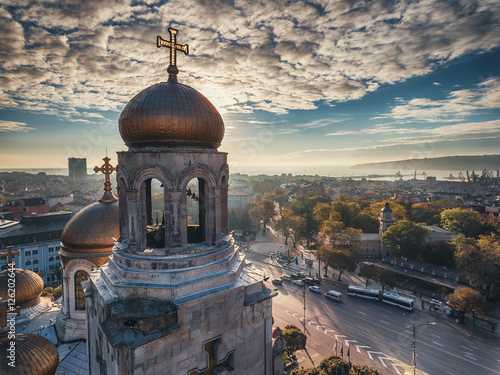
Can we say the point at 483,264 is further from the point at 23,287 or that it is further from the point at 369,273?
the point at 23,287

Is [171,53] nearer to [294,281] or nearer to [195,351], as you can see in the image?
[195,351]

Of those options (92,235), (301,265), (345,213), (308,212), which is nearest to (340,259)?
(301,265)

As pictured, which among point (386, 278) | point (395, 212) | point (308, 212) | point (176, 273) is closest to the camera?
point (176, 273)

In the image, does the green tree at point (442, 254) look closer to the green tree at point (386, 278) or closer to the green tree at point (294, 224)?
the green tree at point (386, 278)

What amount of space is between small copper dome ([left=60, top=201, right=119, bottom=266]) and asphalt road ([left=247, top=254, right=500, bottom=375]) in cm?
2191

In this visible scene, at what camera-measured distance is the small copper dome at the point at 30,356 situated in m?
13.1

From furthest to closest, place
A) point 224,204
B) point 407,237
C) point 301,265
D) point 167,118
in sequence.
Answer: point 301,265 → point 407,237 → point 224,204 → point 167,118

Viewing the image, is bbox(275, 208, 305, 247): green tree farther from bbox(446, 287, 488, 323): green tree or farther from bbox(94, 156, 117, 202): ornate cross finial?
bbox(94, 156, 117, 202): ornate cross finial

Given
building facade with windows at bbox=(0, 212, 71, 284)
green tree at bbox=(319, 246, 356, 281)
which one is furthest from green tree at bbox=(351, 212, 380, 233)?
building facade with windows at bbox=(0, 212, 71, 284)

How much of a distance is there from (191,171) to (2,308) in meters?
13.9

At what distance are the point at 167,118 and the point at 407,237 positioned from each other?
56018 mm

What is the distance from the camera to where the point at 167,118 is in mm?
12172

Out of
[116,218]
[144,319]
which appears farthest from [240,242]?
[144,319]

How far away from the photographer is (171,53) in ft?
45.9
